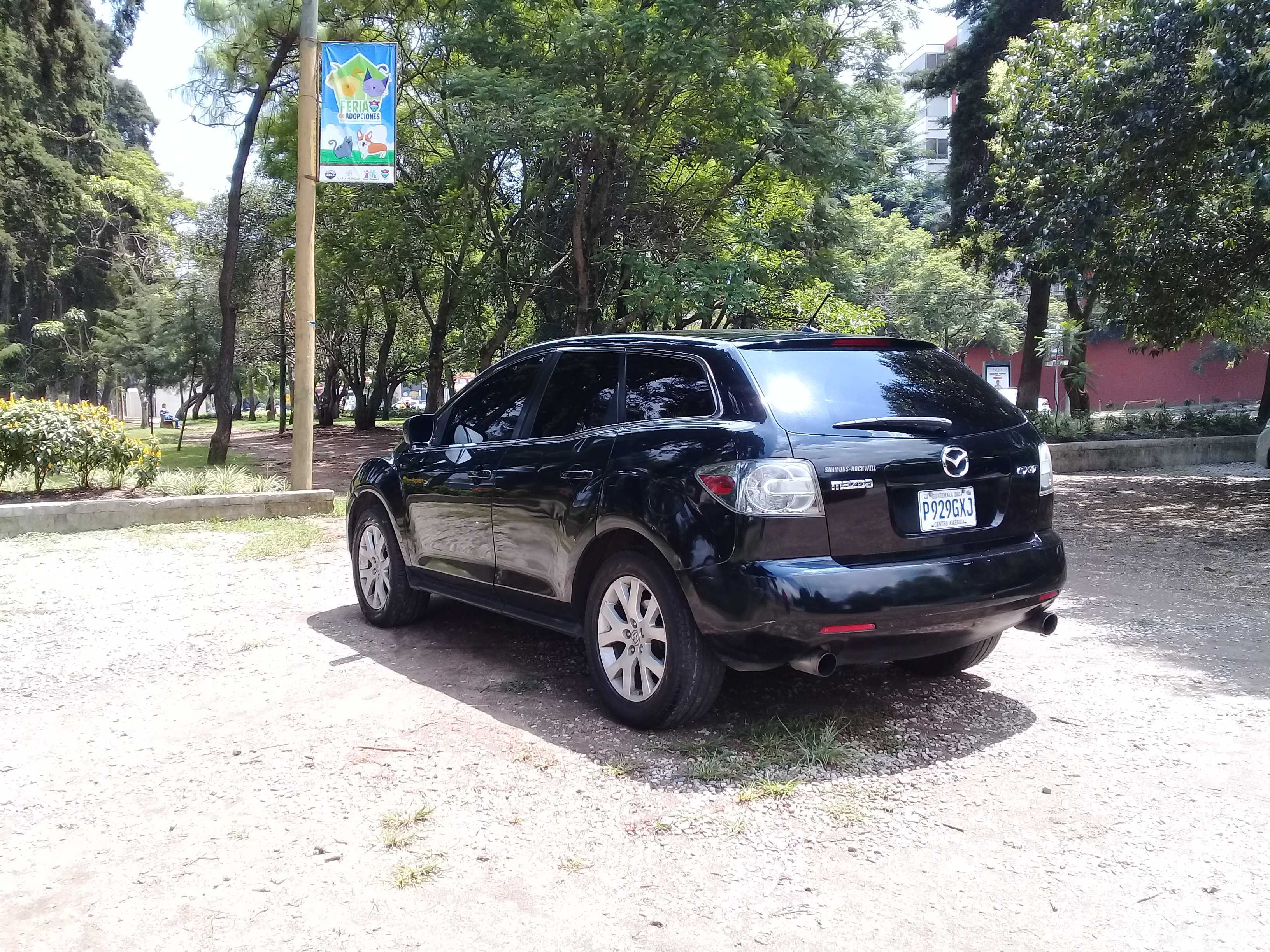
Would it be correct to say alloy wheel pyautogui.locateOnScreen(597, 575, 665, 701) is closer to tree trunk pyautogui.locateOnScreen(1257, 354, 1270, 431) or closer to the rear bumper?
the rear bumper

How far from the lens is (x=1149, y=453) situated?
18.5 meters

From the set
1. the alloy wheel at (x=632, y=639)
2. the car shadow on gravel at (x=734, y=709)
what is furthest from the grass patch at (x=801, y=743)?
the alloy wheel at (x=632, y=639)

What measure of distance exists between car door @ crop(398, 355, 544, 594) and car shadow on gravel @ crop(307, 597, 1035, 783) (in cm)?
50

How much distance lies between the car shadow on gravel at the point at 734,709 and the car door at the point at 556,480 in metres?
0.48

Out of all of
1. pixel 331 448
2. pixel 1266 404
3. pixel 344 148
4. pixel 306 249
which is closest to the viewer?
pixel 344 148

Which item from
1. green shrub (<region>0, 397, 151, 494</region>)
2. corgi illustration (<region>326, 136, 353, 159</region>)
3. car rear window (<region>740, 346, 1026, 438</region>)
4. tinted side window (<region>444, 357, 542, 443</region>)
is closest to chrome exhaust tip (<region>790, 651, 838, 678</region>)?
car rear window (<region>740, 346, 1026, 438</region>)

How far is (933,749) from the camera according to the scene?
4.32 meters

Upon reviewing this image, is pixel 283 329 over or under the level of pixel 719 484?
over

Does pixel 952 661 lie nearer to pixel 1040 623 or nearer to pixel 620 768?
pixel 1040 623

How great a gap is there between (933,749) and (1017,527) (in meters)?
1.00

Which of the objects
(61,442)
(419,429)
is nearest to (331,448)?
(61,442)

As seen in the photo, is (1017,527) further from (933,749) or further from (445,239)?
(445,239)

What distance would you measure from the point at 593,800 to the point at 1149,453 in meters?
17.2

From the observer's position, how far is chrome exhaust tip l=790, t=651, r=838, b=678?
13.3 feet
